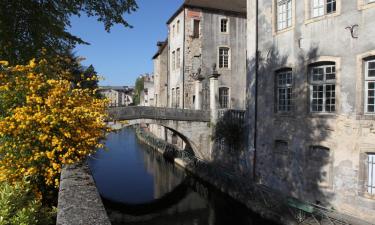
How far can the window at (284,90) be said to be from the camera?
1173cm

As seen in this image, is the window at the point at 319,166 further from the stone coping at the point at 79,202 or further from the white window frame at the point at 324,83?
the stone coping at the point at 79,202

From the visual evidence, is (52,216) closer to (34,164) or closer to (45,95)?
(34,164)

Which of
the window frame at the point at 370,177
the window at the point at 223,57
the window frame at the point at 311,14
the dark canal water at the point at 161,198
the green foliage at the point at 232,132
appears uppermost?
the window at the point at 223,57

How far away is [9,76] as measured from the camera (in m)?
5.34

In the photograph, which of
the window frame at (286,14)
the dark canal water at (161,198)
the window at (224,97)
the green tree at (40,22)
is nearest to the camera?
the green tree at (40,22)

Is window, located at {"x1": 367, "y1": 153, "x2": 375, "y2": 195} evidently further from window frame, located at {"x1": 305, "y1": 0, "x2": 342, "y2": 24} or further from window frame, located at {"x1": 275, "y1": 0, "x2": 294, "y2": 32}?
window frame, located at {"x1": 275, "y1": 0, "x2": 294, "y2": 32}

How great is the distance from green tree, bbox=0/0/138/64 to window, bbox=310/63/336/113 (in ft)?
20.0

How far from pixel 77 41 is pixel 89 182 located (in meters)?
6.63

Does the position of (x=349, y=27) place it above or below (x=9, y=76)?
above

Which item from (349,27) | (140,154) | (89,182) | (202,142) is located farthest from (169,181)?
(89,182)

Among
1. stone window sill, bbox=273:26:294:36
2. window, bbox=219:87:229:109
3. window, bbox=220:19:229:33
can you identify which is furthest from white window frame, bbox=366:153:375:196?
window, bbox=220:19:229:33

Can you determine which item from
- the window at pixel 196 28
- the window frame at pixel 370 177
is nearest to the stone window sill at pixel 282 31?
the window frame at pixel 370 177

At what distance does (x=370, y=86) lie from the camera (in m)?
9.08

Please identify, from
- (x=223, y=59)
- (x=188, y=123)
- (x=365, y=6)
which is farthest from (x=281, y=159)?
(x=223, y=59)
